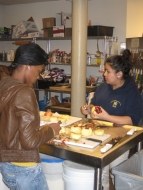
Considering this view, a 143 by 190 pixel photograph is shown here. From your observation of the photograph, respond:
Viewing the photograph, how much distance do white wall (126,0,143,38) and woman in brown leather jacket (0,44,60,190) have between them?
345 centimetres

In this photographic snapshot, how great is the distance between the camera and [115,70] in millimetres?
2453

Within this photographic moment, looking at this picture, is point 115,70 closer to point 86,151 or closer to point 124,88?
point 124,88

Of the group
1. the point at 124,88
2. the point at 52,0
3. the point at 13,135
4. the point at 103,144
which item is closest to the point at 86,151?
the point at 103,144

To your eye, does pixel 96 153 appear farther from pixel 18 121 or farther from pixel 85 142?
pixel 18 121

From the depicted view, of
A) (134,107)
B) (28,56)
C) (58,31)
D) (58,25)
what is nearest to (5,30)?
(58,25)

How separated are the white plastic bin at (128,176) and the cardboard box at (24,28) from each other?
157 inches

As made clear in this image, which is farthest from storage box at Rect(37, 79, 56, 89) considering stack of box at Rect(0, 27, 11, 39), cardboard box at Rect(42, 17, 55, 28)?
stack of box at Rect(0, 27, 11, 39)

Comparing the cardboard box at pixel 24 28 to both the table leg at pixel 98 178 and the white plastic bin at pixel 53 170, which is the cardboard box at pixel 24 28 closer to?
the white plastic bin at pixel 53 170

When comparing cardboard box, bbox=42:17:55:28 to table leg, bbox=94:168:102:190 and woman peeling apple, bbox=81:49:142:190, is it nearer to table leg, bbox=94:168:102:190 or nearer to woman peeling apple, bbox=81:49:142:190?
woman peeling apple, bbox=81:49:142:190

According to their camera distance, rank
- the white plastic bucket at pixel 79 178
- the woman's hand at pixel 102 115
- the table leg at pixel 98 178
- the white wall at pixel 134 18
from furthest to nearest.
→ the white wall at pixel 134 18 → the woman's hand at pixel 102 115 → the white plastic bucket at pixel 79 178 → the table leg at pixel 98 178

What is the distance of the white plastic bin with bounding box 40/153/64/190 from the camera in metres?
2.06

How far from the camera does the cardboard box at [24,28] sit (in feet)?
17.2

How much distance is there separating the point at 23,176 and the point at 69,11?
4.24 metres

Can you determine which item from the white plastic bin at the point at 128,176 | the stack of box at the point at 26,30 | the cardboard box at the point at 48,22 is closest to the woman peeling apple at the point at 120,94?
the white plastic bin at the point at 128,176
